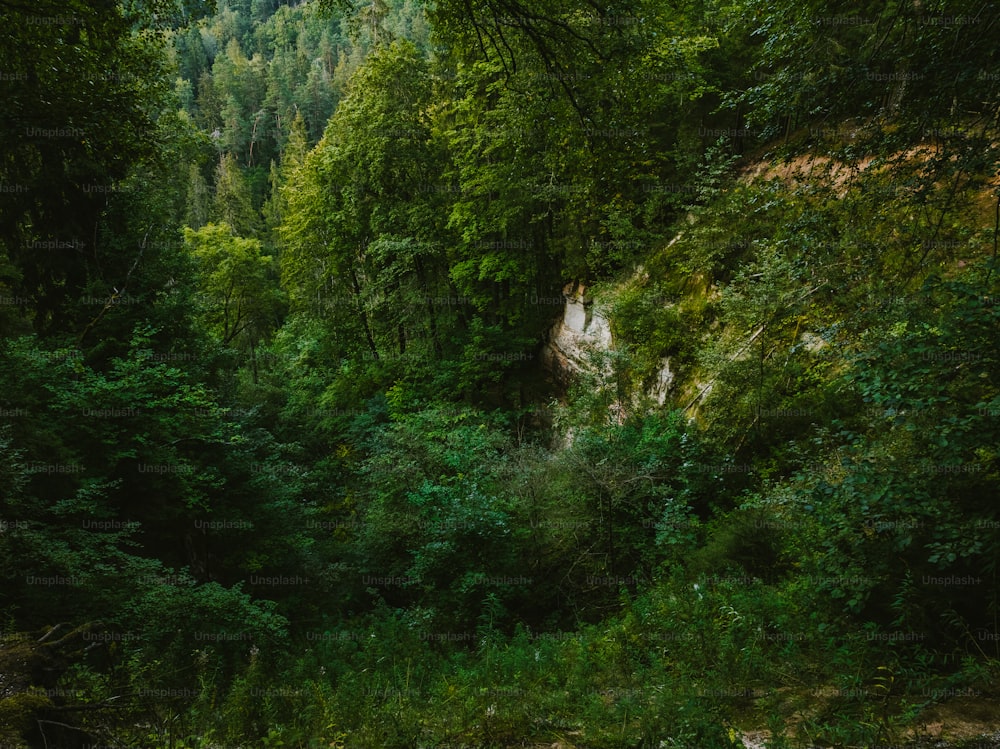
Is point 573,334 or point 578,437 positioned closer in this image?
point 578,437

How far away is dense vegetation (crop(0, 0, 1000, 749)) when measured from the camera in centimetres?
388

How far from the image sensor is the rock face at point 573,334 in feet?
46.5

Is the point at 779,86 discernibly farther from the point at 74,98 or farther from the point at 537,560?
the point at 537,560

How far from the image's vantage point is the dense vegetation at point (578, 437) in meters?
3.88

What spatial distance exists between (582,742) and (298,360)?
2187cm

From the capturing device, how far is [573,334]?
625 inches

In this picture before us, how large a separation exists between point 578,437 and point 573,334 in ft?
21.9

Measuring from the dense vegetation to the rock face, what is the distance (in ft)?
2.16

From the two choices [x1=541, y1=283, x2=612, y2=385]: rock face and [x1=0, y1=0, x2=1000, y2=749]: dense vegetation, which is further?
[x1=541, y1=283, x2=612, y2=385]: rock face

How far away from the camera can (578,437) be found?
970 cm

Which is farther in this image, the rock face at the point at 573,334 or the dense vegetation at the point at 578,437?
the rock face at the point at 573,334

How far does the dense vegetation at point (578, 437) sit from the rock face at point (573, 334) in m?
0.66

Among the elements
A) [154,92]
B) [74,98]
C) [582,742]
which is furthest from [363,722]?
[154,92]

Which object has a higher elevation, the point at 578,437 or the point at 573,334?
the point at 573,334
